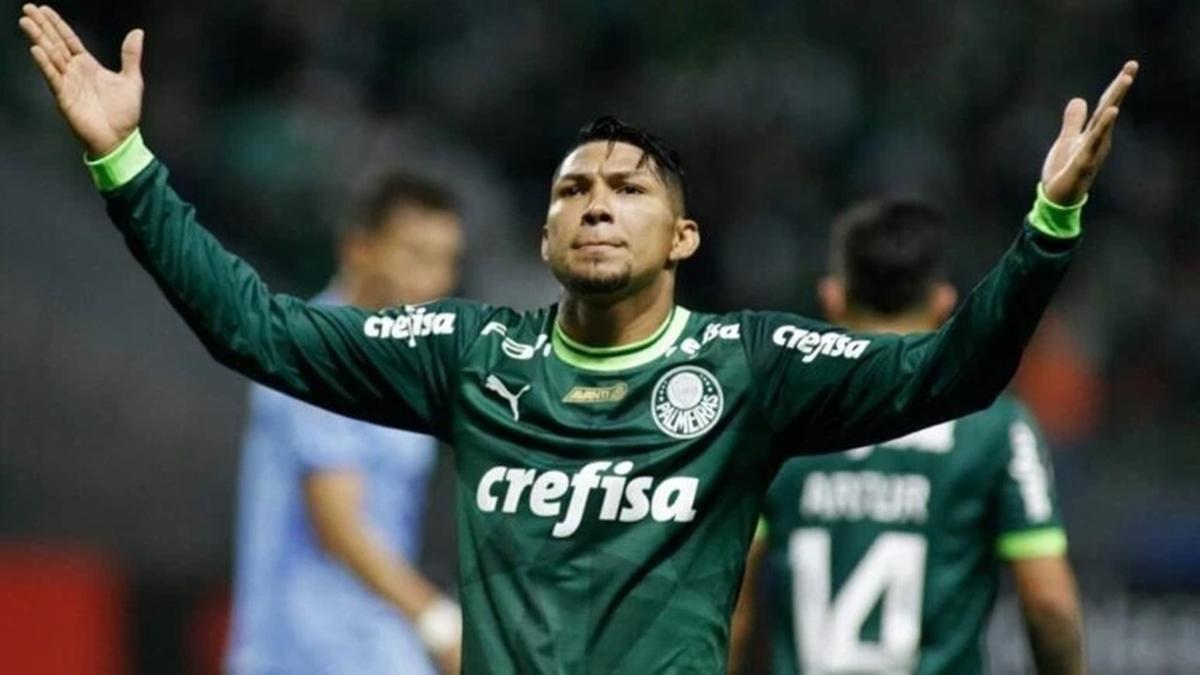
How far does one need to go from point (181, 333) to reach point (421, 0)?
15.3 feet

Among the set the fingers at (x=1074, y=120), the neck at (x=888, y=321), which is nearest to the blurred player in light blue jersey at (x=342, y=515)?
the neck at (x=888, y=321)

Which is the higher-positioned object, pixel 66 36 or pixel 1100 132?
pixel 66 36

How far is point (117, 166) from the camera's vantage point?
527 centimetres

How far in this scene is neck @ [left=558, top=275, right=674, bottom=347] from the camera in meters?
5.42

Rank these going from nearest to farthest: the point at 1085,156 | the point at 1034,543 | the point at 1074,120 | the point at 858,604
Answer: the point at 1085,156 → the point at 1074,120 → the point at 1034,543 → the point at 858,604

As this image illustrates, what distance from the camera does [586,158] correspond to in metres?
5.46

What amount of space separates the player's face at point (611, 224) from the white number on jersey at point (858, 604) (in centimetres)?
144

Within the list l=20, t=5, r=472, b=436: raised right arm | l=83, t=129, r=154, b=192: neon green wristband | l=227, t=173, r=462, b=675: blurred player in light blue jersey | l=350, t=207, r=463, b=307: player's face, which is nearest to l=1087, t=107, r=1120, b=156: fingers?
l=20, t=5, r=472, b=436: raised right arm

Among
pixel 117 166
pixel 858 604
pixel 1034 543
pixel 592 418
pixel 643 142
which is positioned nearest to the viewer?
pixel 117 166

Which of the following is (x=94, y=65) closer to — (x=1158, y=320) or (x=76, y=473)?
(x=76, y=473)

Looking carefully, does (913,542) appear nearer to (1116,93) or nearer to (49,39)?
(1116,93)

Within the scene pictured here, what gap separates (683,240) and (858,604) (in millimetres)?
1530

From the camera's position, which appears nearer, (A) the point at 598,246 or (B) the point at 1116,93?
(B) the point at 1116,93

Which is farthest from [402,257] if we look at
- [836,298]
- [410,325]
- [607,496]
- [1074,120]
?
[1074,120]
